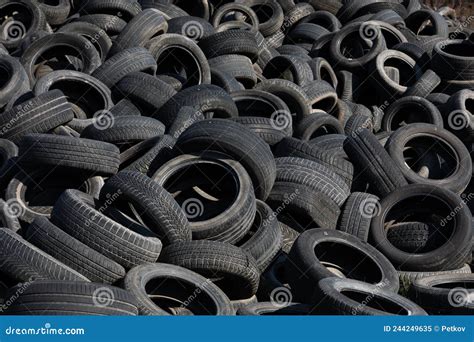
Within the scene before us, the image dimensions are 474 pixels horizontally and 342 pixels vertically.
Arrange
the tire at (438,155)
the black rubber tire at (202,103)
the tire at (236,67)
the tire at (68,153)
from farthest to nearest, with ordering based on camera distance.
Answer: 1. the tire at (236,67)
2. the black rubber tire at (202,103)
3. the tire at (438,155)
4. the tire at (68,153)

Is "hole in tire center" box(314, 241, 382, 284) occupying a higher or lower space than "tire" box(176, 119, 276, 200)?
lower

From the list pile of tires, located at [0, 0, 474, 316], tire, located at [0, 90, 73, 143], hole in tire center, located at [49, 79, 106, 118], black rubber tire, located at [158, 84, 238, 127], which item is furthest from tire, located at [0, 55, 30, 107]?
black rubber tire, located at [158, 84, 238, 127]

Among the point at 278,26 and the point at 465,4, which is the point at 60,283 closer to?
the point at 278,26

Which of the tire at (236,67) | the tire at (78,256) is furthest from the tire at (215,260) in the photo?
the tire at (236,67)

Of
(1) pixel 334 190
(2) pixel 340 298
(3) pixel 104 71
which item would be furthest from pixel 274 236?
(3) pixel 104 71

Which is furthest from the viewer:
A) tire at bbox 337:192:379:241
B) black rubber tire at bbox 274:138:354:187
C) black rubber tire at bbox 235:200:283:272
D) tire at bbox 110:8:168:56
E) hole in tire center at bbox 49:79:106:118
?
tire at bbox 110:8:168:56

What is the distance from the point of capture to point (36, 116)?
10.4m

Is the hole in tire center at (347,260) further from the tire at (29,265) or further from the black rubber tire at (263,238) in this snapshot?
the tire at (29,265)

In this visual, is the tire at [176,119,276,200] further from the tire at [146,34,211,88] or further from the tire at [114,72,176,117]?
the tire at [146,34,211,88]

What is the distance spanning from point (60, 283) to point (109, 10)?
30.2ft

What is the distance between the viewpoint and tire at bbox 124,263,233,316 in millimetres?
7863

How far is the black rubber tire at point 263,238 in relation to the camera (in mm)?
9055

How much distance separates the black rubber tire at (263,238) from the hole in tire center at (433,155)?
289cm

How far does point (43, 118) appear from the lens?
10.4 metres
